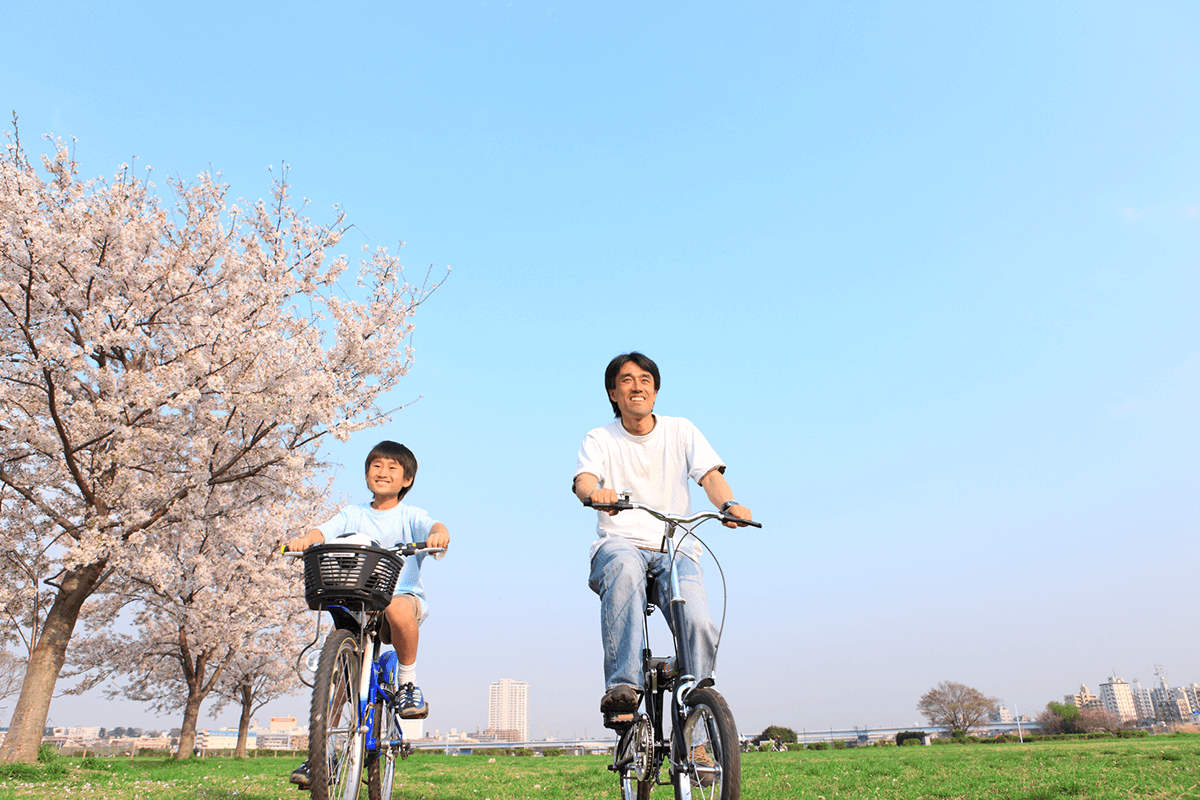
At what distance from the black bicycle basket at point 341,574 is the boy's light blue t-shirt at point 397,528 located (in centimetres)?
86

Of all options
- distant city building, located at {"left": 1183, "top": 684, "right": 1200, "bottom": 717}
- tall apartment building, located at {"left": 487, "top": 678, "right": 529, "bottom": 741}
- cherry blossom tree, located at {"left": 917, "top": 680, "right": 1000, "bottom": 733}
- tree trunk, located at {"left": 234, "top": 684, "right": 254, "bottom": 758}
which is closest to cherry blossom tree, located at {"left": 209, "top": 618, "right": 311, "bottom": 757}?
tree trunk, located at {"left": 234, "top": 684, "right": 254, "bottom": 758}

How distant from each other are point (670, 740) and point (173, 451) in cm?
1213

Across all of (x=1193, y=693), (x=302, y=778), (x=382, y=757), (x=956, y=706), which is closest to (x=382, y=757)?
(x=382, y=757)

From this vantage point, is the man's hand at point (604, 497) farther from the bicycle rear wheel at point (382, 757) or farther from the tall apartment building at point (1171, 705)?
the tall apartment building at point (1171, 705)

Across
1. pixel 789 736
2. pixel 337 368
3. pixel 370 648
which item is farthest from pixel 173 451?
pixel 789 736

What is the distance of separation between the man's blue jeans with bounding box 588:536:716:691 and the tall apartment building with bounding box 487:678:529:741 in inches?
5014

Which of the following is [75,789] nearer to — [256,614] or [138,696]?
[256,614]

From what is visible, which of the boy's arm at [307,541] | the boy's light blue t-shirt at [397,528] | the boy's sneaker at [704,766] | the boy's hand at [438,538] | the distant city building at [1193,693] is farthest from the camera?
the distant city building at [1193,693]

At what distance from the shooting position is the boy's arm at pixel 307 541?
3825 mm

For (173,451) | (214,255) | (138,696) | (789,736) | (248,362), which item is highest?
(214,255)

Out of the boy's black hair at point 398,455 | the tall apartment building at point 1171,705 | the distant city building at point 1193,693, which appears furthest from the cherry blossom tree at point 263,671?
the distant city building at point 1193,693

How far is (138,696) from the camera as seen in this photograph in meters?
29.7

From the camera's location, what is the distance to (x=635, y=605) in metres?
3.50

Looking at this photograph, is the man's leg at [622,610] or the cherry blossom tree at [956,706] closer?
the man's leg at [622,610]
